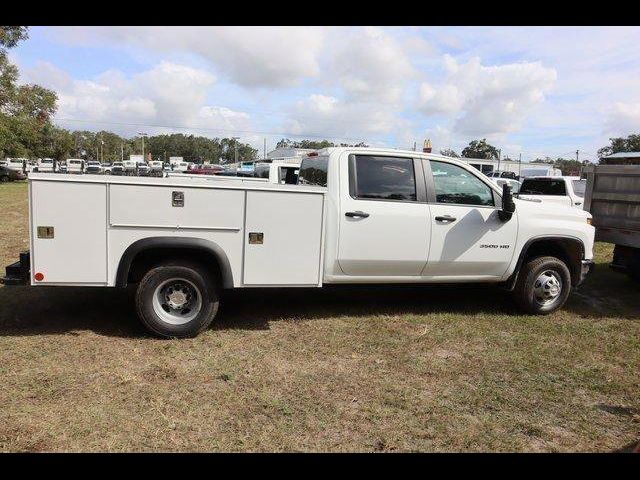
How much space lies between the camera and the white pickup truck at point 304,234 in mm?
4527

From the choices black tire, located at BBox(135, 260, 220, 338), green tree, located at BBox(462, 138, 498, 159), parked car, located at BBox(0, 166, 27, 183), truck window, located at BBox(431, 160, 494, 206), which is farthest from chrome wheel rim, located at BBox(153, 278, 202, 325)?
green tree, located at BBox(462, 138, 498, 159)

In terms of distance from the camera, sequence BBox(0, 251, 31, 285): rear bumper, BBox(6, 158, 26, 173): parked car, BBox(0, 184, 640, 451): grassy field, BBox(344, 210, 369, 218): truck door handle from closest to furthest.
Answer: BBox(0, 184, 640, 451): grassy field < BBox(0, 251, 31, 285): rear bumper < BBox(344, 210, 369, 218): truck door handle < BBox(6, 158, 26, 173): parked car

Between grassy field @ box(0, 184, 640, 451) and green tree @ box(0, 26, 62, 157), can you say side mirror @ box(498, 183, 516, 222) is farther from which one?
green tree @ box(0, 26, 62, 157)

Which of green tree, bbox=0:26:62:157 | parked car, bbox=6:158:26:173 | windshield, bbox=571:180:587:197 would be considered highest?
green tree, bbox=0:26:62:157

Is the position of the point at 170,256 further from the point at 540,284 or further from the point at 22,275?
the point at 540,284

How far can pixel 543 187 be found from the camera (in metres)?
12.5

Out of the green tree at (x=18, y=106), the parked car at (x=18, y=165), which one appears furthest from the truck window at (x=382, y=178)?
the parked car at (x=18, y=165)

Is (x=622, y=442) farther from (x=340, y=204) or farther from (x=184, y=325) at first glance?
(x=184, y=325)

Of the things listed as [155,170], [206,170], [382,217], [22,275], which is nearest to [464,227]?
[382,217]

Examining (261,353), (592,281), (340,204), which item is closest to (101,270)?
(261,353)

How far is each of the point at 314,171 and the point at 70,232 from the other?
2.67 meters

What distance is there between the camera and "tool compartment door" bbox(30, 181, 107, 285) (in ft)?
14.4

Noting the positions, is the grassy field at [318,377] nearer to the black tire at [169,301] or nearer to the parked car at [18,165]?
the black tire at [169,301]

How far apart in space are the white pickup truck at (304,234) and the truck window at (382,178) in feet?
0.04
